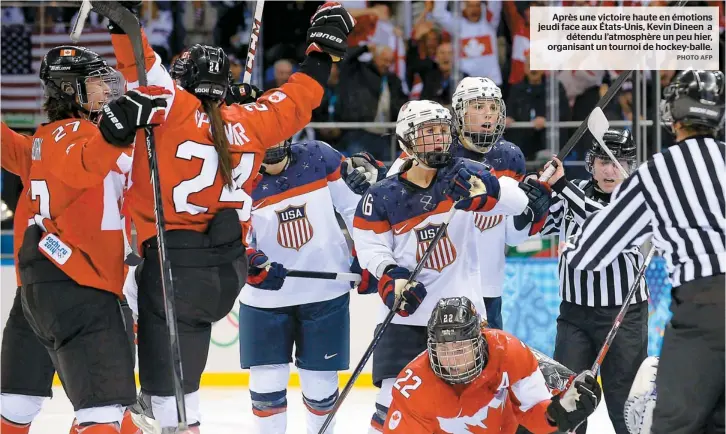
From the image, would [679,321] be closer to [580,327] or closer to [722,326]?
[722,326]

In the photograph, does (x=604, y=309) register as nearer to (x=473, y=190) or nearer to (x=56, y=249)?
(x=473, y=190)

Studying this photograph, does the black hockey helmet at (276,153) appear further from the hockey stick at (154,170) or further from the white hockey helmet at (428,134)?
the hockey stick at (154,170)

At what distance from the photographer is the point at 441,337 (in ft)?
9.26

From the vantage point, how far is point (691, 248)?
7.96 feet

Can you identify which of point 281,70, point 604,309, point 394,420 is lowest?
point 394,420

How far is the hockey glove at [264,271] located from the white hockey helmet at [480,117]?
725 millimetres

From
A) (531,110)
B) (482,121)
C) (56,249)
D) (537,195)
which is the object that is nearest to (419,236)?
(537,195)

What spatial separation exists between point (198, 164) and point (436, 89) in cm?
344

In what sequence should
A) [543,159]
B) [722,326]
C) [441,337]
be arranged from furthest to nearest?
[543,159] < [441,337] < [722,326]

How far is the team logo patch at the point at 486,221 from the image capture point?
150 inches

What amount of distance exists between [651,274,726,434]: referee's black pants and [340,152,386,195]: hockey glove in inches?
61.9

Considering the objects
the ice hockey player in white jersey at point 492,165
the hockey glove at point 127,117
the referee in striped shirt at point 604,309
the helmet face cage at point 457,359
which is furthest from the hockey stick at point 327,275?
the hockey glove at point 127,117

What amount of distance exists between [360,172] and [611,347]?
986 millimetres

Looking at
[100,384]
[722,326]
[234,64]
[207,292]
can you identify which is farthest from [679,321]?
[234,64]
